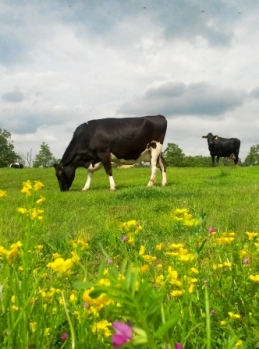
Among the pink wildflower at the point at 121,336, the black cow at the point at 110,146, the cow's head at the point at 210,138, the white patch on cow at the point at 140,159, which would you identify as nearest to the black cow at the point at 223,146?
the cow's head at the point at 210,138

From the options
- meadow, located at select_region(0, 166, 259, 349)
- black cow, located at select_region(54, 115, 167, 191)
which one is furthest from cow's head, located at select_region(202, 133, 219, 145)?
meadow, located at select_region(0, 166, 259, 349)

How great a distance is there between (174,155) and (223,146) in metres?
36.7

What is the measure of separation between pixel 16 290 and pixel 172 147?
267 ft

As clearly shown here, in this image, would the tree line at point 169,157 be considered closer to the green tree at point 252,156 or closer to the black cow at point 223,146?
the green tree at point 252,156

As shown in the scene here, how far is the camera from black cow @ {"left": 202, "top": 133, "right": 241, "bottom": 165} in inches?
1757

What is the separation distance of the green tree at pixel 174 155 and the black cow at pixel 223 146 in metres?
33.9

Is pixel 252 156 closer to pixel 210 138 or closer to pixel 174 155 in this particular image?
pixel 174 155

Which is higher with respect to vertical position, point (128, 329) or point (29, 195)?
point (29, 195)

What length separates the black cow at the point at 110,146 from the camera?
1705 centimetres

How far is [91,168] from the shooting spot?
17.0 metres

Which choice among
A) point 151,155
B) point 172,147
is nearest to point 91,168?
point 151,155

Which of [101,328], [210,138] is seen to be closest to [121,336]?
[101,328]

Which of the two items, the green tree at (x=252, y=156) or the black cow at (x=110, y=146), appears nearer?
the black cow at (x=110, y=146)

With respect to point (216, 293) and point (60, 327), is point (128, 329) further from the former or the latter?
point (216, 293)
